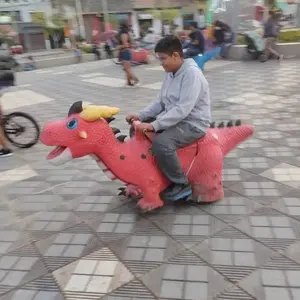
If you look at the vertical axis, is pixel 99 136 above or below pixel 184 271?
above

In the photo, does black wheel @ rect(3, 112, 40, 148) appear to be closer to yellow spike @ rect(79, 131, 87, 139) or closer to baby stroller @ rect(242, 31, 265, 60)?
yellow spike @ rect(79, 131, 87, 139)

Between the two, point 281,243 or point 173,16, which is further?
point 173,16

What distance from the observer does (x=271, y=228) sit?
267 centimetres

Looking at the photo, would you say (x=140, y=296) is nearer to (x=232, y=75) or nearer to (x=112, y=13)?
(x=232, y=75)

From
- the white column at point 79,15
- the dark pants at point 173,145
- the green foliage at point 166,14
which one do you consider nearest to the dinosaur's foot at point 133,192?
the dark pants at point 173,145

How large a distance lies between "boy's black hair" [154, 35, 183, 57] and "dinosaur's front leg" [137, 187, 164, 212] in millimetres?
1130

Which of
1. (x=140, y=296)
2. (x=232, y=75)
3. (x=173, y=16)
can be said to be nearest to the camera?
(x=140, y=296)

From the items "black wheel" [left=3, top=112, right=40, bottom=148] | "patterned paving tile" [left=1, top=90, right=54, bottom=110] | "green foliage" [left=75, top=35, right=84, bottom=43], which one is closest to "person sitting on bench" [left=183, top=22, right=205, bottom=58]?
"patterned paving tile" [left=1, top=90, right=54, bottom=110]

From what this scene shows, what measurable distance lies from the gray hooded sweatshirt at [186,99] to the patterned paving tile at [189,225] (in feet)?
2.42

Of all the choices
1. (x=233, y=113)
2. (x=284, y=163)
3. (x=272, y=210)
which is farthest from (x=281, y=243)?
(x=233, y=113)

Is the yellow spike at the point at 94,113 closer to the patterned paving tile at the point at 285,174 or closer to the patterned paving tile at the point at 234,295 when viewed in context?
the patterned paving tile at the point at 234,295

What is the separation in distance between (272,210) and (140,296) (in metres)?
1.41

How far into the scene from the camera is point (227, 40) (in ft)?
39.1

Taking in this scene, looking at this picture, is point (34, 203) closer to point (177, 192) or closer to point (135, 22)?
point (177, 192)
